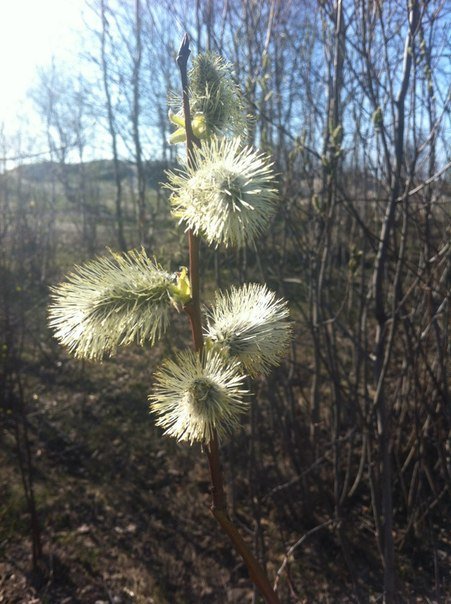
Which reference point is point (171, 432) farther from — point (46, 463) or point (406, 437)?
point (46, 463)

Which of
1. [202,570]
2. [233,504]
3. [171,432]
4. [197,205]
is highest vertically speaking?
[197,205]

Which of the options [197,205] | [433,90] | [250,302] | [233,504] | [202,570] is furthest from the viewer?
[233,504]

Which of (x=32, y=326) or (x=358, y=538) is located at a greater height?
(x=32, y=326)

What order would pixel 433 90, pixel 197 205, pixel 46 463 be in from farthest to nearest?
pixel 46 463
pixel 433 90
pixel 197 205

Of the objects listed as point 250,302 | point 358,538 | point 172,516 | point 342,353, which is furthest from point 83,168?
point 250,302

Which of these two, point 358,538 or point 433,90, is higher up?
point 433,90

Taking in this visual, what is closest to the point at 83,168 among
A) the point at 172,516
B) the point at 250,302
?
the point at 172,516

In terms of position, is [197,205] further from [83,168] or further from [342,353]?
[83,168]

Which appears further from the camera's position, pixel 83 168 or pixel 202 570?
pixel 83 168

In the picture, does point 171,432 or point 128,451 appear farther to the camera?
point 128,451
